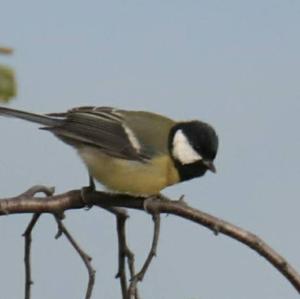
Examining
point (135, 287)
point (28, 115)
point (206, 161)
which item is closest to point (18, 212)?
point (135, 287)

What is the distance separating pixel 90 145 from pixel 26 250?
5.93 ft

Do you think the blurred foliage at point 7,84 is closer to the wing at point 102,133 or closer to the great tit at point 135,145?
the great tit at point 135,145

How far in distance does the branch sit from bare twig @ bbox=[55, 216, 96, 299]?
55 millimetres

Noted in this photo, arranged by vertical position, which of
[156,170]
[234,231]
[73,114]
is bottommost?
[234,231]

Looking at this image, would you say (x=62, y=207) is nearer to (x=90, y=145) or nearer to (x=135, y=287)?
(x=135, y=287)

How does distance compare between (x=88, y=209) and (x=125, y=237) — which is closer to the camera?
(x=125, y=237)

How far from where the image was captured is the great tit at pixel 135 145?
3.94 metres

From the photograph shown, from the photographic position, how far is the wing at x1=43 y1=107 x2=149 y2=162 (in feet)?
13.3

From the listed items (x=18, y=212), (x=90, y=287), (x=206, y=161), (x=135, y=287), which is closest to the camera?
(x=135, y=287)

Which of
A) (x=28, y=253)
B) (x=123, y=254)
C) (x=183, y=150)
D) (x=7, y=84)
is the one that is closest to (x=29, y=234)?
(x=28, y=253)

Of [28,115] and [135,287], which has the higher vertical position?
[28,115]

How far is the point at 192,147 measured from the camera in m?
3.98

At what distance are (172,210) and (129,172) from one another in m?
1.63

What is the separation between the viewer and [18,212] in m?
2.35
